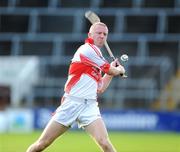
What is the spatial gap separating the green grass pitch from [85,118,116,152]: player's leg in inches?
252

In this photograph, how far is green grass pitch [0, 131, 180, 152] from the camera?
19.2 m

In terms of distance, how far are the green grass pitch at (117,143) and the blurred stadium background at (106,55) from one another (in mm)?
977

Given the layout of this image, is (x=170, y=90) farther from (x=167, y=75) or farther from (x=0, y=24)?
(x=0, y=24)

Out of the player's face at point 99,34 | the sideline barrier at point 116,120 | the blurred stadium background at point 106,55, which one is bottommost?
the sideline barrier at point 116,120

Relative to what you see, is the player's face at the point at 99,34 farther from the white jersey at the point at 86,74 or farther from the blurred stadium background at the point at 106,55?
the blurred stadium background at the point at 106,55

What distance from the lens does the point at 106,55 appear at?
3008 cm

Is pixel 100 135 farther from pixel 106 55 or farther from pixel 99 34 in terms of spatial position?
pixel 106 55

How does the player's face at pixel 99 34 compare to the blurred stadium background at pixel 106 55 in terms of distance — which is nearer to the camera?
the player's face at pixel 99 34

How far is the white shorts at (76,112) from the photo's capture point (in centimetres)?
1168

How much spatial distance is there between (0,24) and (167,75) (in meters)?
7.79

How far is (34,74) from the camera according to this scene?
97.9ft

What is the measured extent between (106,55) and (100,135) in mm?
18688

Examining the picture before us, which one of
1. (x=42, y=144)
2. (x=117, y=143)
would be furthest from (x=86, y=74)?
(x=117, y=143)

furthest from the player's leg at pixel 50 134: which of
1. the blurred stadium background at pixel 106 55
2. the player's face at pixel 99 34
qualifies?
the blurred stadium background at pixel 106 55
